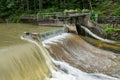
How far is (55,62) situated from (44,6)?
78.0 ft

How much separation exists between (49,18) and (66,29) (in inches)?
178

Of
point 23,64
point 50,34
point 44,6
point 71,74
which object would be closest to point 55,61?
point 71,74

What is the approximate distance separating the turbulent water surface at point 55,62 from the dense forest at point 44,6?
609 inches

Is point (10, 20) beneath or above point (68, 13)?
beneath

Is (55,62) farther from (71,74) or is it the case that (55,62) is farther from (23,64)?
(23,64)

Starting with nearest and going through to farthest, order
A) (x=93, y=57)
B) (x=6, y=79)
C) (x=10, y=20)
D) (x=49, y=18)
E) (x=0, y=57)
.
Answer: (x=6, y=79), (x=0, y=57), (x=93, y=57), (x=49, y=18), (x=10, y=20)

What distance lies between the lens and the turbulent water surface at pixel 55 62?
442 inches

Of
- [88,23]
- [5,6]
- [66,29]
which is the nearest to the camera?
[66,29]

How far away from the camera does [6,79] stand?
10078 mm

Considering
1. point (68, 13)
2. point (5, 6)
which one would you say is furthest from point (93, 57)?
point (5, 6)

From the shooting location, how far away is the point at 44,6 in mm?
36781

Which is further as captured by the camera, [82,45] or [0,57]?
[82,45]

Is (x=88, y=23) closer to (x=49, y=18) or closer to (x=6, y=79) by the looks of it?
(x=49, y=18)

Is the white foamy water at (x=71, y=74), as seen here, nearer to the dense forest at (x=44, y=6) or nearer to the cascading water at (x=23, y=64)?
the cascading water at (x=23, y=64)
